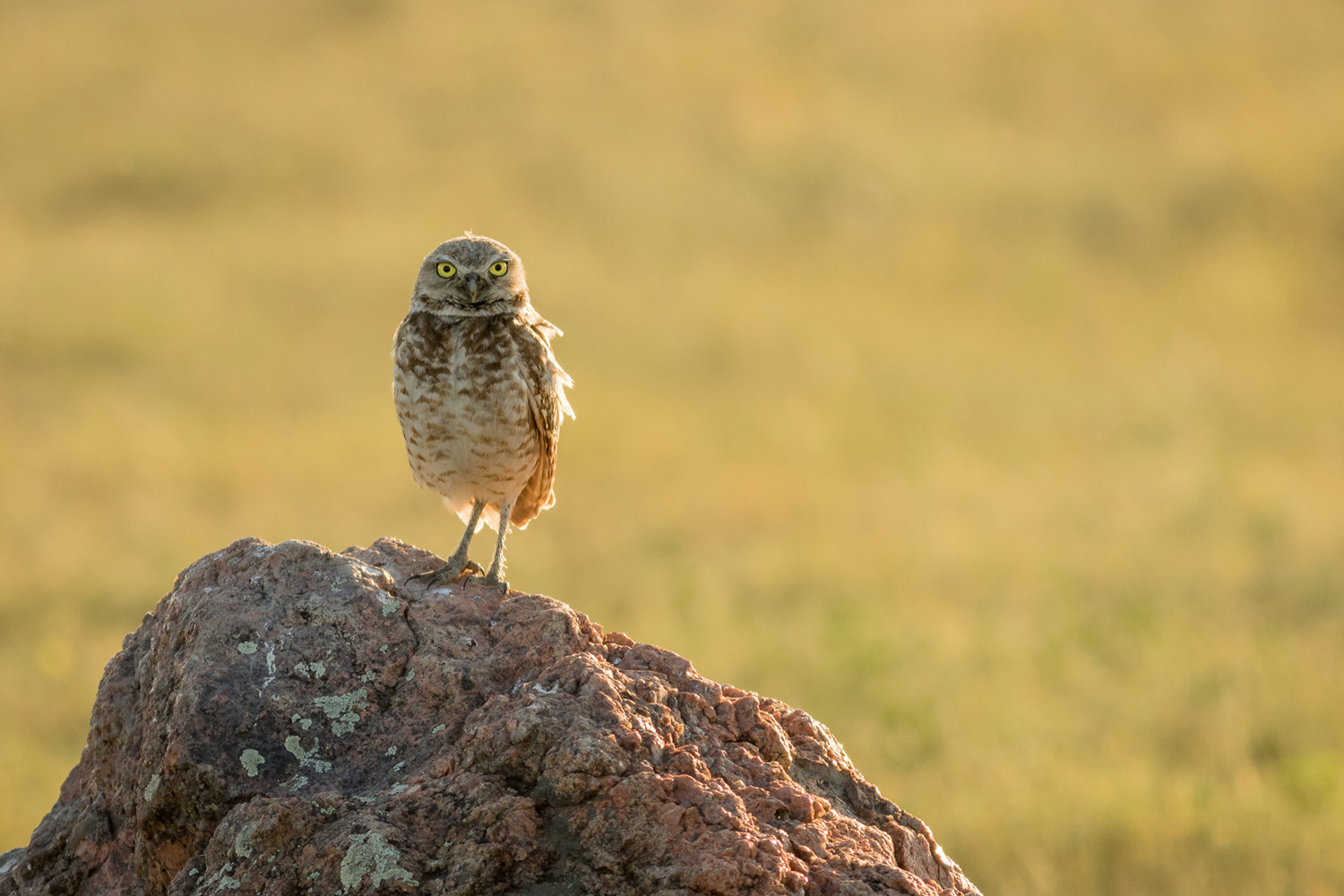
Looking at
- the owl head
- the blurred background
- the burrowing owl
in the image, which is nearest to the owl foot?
the burrowing owl

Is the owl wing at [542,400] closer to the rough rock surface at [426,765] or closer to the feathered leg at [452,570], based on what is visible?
the feathered leg at [452,570]

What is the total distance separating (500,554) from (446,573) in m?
0.77

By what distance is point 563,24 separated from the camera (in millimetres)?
33469

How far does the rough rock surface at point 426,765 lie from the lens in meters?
2.83

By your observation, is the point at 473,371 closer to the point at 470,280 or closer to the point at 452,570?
the point at 470,280

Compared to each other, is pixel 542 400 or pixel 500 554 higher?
pixel 542 400

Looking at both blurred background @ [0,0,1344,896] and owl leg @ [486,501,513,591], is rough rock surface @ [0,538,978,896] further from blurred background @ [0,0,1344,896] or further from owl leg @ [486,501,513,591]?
blurred background @ [0,0,1344,896]

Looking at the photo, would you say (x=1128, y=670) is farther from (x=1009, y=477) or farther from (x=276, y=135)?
(x=276, y=135)

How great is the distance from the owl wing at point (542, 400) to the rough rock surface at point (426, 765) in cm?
138

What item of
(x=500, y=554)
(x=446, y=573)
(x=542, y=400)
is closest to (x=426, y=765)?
(x=446, y=573)

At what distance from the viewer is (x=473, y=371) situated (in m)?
4.83

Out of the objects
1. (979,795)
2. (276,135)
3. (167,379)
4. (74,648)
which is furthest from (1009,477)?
(276,135)

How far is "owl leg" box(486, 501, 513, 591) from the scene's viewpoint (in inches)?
162

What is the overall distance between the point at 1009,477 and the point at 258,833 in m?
14.7
